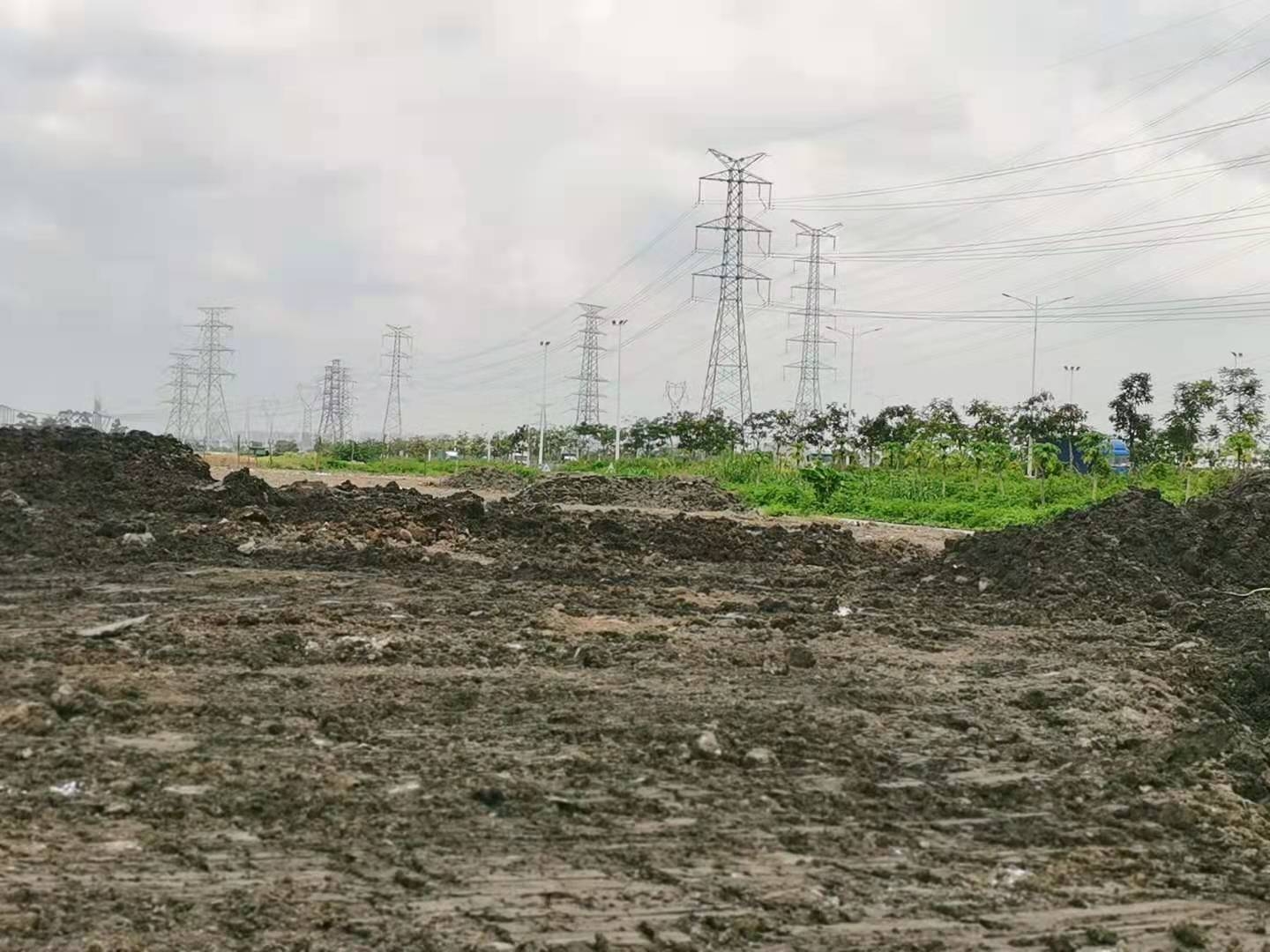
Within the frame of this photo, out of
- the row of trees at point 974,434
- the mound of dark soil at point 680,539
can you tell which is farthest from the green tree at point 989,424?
the mound of dark soil at point 680,539

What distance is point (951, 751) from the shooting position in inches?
250

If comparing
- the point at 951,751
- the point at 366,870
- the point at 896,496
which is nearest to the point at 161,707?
the point at 366,870

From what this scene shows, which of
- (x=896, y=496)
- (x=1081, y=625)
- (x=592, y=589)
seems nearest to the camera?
(x=1081, y=625)

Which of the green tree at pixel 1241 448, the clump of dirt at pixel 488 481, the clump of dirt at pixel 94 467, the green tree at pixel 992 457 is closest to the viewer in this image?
the clump of dirt at pixel 94 467

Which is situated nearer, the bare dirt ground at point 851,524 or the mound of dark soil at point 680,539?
the mound of dark soil at point 680,539

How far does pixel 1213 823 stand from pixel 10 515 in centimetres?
1542

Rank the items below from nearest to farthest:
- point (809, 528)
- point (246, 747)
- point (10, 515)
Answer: point (246, 747) < point (10, 515) < point (809, 528)

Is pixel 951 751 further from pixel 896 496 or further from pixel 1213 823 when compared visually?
pixel 896 496

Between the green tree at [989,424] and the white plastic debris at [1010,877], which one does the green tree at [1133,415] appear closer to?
the green tree at [989,424]

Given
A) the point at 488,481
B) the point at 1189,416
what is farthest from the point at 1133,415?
the point at 488,481

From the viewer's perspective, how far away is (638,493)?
111 feet

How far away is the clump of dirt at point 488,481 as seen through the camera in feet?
134

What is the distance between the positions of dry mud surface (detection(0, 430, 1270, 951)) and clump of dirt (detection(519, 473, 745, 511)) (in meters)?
19.2

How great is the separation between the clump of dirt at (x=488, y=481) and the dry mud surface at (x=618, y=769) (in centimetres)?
2842
